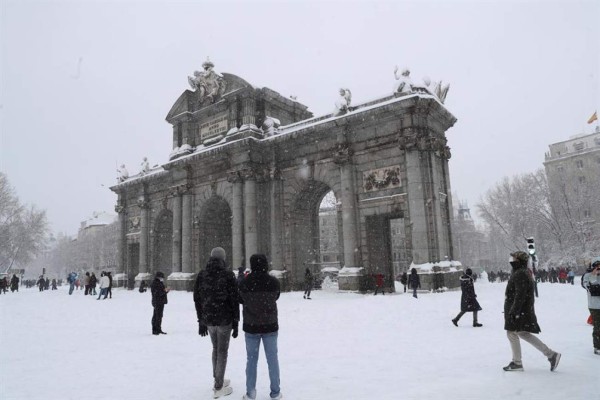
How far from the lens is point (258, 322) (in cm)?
532

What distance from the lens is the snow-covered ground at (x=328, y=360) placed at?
554 cm

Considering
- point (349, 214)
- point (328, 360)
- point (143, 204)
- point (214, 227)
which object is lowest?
point (328, 360)

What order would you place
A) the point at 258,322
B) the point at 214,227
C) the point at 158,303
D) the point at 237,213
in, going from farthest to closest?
the point at 214,227, the point at 237,213, the point at 158,303, the point at 258,322

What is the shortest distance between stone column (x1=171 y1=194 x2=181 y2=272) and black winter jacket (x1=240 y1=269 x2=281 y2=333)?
26431 millimetres

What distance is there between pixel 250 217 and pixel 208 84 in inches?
416

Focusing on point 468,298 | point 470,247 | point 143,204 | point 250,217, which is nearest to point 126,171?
point 143,204

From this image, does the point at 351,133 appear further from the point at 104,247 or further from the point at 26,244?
the point at 104,247

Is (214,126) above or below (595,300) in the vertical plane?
above

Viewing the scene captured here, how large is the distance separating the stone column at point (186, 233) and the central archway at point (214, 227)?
2.35ft

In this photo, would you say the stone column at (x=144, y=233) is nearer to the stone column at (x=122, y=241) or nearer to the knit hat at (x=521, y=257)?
the stone column at (x=122, y=241)

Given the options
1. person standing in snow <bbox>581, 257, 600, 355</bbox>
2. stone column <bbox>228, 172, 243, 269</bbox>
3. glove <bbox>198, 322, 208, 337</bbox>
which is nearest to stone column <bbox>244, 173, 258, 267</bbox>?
stone column <bbox>228, 172, 243, 269</bbox>

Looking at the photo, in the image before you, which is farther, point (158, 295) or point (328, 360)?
point (158, 295)

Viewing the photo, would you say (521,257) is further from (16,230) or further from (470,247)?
(470,247)

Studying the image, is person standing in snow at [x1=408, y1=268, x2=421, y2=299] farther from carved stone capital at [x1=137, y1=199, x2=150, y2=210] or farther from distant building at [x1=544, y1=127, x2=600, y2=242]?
distant building at [x1=544, y1=127, x2=600, y2=242]
